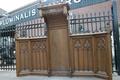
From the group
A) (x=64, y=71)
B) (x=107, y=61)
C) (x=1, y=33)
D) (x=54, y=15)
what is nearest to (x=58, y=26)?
(x=54, y=15)

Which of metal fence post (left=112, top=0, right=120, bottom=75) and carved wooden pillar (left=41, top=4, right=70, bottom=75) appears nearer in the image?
carved wooden pillar (left=41, top=4, right=70, bottom=75)

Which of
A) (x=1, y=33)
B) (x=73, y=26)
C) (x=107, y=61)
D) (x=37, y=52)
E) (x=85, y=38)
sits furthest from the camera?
(x=1, y=33)

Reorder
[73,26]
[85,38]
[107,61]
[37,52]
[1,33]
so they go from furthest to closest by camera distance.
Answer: [1,33]
[73,26]
[37,52]
[85,38]
[107,61]

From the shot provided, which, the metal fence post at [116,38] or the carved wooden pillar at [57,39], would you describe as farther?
the metal fence post at [116,38]

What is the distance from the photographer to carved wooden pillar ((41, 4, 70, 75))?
8.84m

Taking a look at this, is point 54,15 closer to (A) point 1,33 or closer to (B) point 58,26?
(B) point 58,26

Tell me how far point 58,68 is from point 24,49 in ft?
5.59

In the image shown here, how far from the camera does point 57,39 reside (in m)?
9.02

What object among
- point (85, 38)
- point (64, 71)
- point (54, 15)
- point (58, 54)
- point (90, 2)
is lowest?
point (64, 71)

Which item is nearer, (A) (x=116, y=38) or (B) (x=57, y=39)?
(B) (x=57, y=39)

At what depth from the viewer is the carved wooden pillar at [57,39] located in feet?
29.0

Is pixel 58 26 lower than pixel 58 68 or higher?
higher

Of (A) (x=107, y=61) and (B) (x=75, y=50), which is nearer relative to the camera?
(A) (x=107, y=61)

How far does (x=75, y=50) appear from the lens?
8836 millimetres
